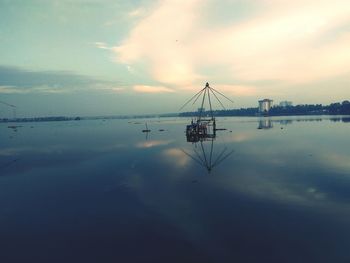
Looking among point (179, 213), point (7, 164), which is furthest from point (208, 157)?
point (7, 164)

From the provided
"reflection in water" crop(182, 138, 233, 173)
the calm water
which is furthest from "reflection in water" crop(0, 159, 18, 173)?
"reflection in water" crop(182, 138, 233, 173)

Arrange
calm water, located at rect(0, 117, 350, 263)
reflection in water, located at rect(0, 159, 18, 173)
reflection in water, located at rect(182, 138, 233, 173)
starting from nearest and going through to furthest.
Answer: calm water, located at rect(0, 117, 350, 263)
reflection in water, located at rect(182, 138, 233, 173)
reflection in water, located at rect(0, 159, 18, 173)

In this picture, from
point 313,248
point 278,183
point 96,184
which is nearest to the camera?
point 313,248

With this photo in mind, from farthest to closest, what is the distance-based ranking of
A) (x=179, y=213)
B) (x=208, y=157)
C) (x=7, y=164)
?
(x=208, y=157)
(x=7, y=164)
(x=179, y=213)

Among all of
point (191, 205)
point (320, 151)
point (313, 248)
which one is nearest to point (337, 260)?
point (313, 248)

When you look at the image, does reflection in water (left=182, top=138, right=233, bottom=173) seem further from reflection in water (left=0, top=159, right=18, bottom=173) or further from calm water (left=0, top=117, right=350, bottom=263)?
reflection in water (left=0, top=159, right=18, bottom=173)

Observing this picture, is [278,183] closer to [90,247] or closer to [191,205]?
[191,205]

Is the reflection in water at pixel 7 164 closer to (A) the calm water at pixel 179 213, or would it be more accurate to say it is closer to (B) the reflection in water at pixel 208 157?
(A) the calm water at pixel 179 213

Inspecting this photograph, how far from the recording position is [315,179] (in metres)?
25.8

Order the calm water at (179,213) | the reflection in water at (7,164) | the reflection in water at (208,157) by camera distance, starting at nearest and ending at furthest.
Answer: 1. the calm water at (179,213)
2. the reflection in water at (208,157)
3. the reflection in water at (7,164)

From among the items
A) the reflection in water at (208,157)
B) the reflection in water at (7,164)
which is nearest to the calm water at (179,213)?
the reflection in water at (208,157)

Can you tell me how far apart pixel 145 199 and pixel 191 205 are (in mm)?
3551

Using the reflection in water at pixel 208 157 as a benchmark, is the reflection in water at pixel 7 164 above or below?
below

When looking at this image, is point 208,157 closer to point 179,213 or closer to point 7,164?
point 179,213
